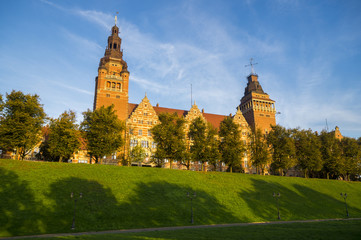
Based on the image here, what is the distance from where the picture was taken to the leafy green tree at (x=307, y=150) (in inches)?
2707

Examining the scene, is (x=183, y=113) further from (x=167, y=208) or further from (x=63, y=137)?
(x=167, y=208)

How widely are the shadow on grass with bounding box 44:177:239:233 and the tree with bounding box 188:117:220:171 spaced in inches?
720

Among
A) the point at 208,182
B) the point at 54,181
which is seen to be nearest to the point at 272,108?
the point at 208,182

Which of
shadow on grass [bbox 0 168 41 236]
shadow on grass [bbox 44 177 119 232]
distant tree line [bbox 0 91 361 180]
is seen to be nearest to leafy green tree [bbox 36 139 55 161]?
distant tree line [bbox 0 91 361 180]

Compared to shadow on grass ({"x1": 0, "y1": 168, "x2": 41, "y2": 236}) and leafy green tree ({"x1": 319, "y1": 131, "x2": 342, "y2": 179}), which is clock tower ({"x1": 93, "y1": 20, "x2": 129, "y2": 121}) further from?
leafy green tree ({"x1": 319, "y1": 131, "x2": 342, "y2": 179})

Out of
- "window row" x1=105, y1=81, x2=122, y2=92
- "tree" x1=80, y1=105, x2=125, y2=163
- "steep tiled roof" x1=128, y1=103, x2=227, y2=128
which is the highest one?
"window row" x1=105, y1=81, x2=122, y2=92

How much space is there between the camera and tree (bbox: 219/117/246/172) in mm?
61844

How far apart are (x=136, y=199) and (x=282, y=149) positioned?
46.9 m

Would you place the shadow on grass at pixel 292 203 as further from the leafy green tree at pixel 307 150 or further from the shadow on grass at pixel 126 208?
the leafy green tree at pixel 307 150

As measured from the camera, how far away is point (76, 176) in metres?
41.6

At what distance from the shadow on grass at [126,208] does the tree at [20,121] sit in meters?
17.6

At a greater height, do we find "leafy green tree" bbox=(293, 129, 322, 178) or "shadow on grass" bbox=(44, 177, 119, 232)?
"leafy green tree" bbox=(293, 129, 322, 178)

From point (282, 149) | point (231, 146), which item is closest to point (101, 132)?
point (231, 146)

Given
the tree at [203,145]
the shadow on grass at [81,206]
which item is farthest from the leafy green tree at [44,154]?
the tree at [203,145]
